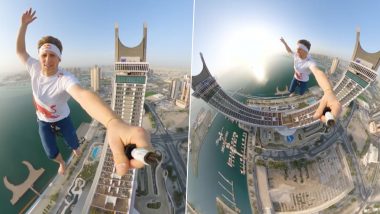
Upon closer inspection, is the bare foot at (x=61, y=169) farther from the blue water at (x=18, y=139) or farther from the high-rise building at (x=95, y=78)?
the high-rise building at (x=95, y=78)

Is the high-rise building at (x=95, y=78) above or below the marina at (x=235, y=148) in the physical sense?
above

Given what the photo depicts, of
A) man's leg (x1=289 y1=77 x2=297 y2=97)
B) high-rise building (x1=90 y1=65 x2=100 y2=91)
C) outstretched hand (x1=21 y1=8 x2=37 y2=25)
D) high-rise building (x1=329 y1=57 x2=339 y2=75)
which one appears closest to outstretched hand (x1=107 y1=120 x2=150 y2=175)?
high-rise building (x1=90 y1=65 x2=100 y2=91)

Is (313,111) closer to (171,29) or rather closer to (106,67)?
(171,29)

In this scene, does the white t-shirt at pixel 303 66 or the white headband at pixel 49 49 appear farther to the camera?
the white t-shirt at pixel 303 66

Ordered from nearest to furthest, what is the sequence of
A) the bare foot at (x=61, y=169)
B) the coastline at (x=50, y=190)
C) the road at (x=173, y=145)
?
the coastline at (x=50, y=190) < the bare foot at (x=61, y=169) < the road at (x=173, y=145)

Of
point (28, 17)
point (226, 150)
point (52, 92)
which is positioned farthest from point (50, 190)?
point (226, 150)

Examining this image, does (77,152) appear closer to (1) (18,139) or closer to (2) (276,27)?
(1) (18,139)

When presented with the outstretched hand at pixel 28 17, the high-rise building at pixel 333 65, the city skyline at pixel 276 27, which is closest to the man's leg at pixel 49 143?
the outstretched hand at pixel 28 17
